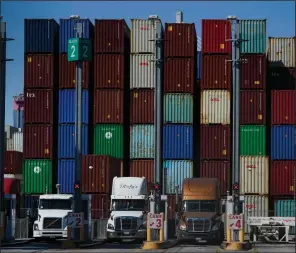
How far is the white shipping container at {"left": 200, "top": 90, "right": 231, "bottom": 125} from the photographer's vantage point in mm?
51312

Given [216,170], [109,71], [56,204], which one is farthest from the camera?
[109,71]

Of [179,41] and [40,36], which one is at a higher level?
[40,36]

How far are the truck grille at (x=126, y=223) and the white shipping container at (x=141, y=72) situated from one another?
16171 millimetres

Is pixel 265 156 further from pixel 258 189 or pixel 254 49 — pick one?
pixel 254 49

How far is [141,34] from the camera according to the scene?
173 feet

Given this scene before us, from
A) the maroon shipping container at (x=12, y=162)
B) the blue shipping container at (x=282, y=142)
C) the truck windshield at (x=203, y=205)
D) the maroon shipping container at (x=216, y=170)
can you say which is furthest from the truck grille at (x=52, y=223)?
the blue shipping container at (x=282, y=142)

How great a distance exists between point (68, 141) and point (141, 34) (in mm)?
8798

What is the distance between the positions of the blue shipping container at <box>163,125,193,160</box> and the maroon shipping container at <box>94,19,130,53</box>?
667 centimetres

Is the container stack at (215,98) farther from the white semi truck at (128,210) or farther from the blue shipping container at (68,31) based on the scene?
the white semi truck at (128,210)

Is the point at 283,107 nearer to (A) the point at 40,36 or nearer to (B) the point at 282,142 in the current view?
(B) the point at 282,142

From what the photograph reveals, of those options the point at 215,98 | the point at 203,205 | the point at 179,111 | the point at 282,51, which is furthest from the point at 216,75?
the point at 203,205

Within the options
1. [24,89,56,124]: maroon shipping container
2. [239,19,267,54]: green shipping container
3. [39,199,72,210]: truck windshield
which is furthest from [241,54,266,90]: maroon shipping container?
[39,199,72,210]: truck windshield

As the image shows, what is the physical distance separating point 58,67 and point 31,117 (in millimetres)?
4248

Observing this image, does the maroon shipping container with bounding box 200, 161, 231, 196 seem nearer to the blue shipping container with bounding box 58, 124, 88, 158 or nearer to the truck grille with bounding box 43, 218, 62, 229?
the blue shipping container with bounding box 58, 124, 88, 158
